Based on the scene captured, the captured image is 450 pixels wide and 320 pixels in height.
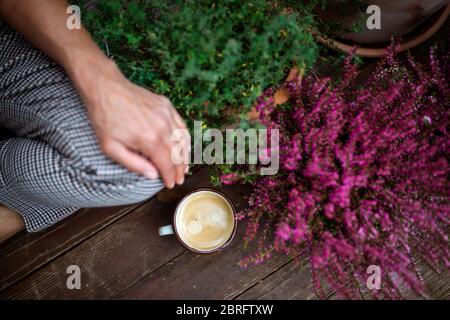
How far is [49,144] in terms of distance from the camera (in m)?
0.94

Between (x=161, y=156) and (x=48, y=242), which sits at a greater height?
(x=161, y=156)

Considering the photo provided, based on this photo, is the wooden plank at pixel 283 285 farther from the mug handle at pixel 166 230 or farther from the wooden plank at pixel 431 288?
the mug handle at pixel 166 230

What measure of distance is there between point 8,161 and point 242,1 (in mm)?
729

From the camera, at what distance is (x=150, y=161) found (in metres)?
0.88

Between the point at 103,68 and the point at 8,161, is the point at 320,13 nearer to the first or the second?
the point at 103,68

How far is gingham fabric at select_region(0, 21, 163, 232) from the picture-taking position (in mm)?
901

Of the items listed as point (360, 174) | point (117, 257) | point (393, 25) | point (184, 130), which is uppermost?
point (393, 25)

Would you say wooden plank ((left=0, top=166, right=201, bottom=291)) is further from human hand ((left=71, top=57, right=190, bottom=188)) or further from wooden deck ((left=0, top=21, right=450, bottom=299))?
human hand ((left=71, top=57, right=190, bottom=188))

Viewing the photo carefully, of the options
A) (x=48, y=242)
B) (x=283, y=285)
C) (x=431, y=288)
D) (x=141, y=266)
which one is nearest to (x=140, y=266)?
(x=141, y=266)

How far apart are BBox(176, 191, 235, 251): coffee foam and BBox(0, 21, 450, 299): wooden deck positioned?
0.29ft

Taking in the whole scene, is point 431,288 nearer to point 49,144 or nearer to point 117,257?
point 117,257

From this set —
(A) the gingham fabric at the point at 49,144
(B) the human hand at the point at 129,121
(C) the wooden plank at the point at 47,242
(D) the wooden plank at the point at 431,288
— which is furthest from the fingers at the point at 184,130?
(D) the wooden plank at the point at 431,288

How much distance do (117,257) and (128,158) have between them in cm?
56

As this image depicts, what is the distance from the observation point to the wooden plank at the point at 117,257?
1269mm
